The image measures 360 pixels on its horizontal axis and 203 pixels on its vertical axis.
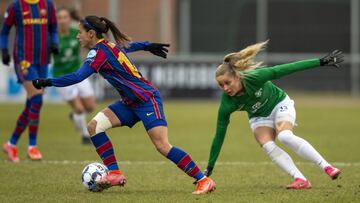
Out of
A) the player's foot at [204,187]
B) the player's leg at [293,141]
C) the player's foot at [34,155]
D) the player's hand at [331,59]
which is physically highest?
the player's hand at [331,59]

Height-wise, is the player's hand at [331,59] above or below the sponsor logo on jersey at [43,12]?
below

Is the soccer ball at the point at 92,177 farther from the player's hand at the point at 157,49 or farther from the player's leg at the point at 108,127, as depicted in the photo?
the player's hand at the point at 157,49

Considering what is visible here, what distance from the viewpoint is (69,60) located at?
14516 mm

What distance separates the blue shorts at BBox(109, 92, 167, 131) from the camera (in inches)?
336

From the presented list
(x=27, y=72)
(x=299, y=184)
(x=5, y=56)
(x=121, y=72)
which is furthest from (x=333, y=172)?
(x=5, y=56)

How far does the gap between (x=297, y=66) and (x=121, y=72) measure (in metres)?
1.69

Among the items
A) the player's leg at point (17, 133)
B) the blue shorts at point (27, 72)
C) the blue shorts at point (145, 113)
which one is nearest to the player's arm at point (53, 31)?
the blue shorts at point (27, 72)

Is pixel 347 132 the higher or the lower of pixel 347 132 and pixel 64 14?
the lower

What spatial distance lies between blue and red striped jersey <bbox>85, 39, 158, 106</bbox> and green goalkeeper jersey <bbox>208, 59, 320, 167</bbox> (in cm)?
78

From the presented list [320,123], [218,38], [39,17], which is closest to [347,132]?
[320,123]

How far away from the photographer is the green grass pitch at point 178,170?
8398 millimetres

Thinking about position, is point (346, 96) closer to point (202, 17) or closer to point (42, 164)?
point (202, 17)

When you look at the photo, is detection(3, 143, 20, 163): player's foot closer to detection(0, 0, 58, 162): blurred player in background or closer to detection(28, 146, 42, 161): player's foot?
detection(0, 0, 58, 162): blurred player in background

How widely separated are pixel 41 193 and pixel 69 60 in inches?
243
